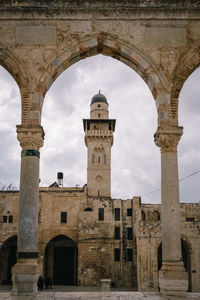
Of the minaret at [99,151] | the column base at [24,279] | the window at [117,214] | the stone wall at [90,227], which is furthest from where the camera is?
the minaret at [99,151]

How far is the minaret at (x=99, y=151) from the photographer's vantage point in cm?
4841

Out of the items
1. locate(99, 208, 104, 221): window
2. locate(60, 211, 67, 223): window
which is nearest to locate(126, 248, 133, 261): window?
locate(99, 208, 104, 221): window

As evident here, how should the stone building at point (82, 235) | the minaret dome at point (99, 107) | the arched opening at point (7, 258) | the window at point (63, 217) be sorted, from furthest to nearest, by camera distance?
the minaret dome at point (99, 107) → the window at point (63, 217) → the arched opening at point (7, 258) → the stone building at point (82, 235)

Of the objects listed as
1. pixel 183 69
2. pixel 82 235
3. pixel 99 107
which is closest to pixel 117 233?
pixel 82 235

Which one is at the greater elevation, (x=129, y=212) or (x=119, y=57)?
(x=119, y=57)

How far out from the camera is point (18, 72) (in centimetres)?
869

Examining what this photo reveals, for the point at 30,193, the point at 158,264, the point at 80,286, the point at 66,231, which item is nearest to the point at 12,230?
the point at 66,231

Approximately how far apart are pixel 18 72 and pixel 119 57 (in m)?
2.49

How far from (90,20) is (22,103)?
2618mm

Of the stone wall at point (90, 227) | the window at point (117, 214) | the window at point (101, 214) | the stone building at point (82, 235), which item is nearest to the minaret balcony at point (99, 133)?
the stone building at point (82, 235)

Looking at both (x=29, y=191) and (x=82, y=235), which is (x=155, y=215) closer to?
(x=82, y=235)

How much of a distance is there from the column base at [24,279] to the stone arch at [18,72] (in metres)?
3.37

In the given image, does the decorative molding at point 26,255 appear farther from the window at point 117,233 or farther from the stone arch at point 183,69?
the window at point 117,233

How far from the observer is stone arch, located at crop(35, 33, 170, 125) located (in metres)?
8.65
